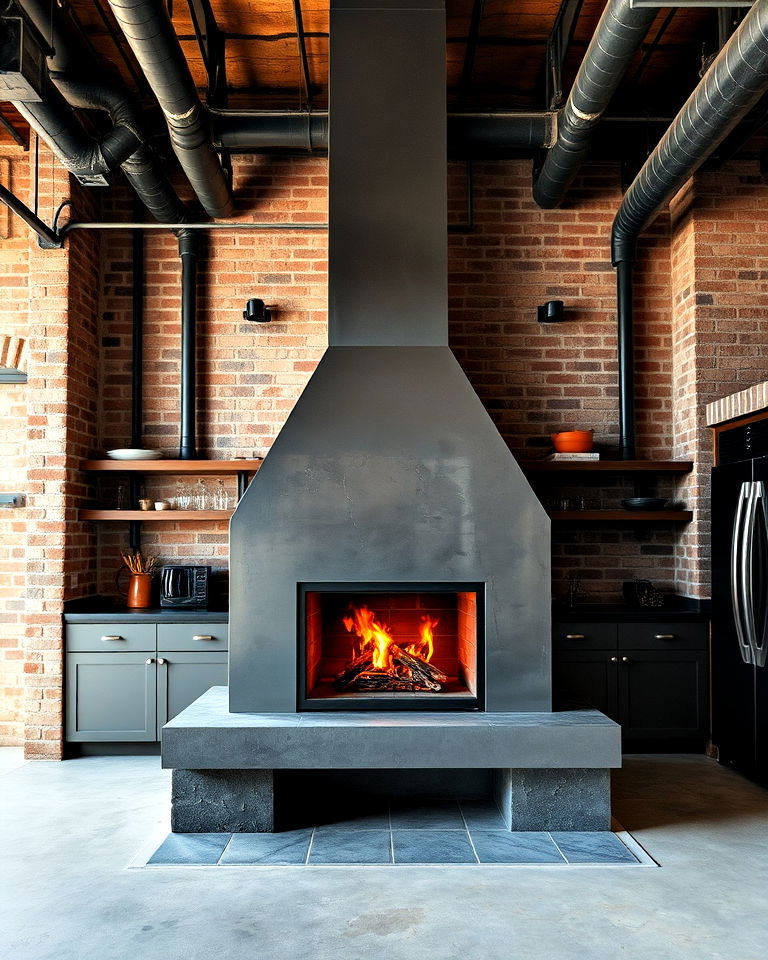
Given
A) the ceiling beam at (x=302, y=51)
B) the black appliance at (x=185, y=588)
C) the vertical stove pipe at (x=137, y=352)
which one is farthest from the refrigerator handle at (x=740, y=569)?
the vertical stove pipe at (x=137, y=352)

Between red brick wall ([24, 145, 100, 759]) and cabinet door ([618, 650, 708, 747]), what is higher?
red brick wall ([24, 145, 100, 759])

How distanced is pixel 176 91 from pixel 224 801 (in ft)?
10.2

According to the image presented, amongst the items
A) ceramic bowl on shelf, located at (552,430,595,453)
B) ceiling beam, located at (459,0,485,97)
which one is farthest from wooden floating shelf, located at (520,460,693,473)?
ceiling beam, located at (459,0,485,97)

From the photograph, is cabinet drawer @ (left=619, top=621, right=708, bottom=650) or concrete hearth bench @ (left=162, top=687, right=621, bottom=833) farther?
cabinet drawer @ (left=619, top=621, right=708, bottom=650)

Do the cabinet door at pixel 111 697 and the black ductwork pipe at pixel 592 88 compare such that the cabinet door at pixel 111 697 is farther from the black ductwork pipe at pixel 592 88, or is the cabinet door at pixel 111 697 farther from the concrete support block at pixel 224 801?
the black ductwork pipe at pixel 592 88

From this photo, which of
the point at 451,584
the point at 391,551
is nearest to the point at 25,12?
the point at 391,551

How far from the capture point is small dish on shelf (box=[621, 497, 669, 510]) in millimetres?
5012

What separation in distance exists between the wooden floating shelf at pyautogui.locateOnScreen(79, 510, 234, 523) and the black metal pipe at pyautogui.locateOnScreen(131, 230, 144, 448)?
53cm

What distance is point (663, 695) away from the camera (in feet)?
15.9

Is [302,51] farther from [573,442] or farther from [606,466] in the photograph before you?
[606,466]

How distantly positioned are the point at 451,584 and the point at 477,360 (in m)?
1.93

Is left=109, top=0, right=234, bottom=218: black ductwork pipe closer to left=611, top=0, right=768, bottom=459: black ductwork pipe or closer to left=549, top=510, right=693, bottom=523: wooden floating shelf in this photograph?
left=611, top=0, right=768, bottom=459: black ductwork pipe

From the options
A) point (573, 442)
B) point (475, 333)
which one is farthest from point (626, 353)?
point (475, 333)

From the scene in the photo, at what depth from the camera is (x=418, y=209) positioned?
4.10 m
